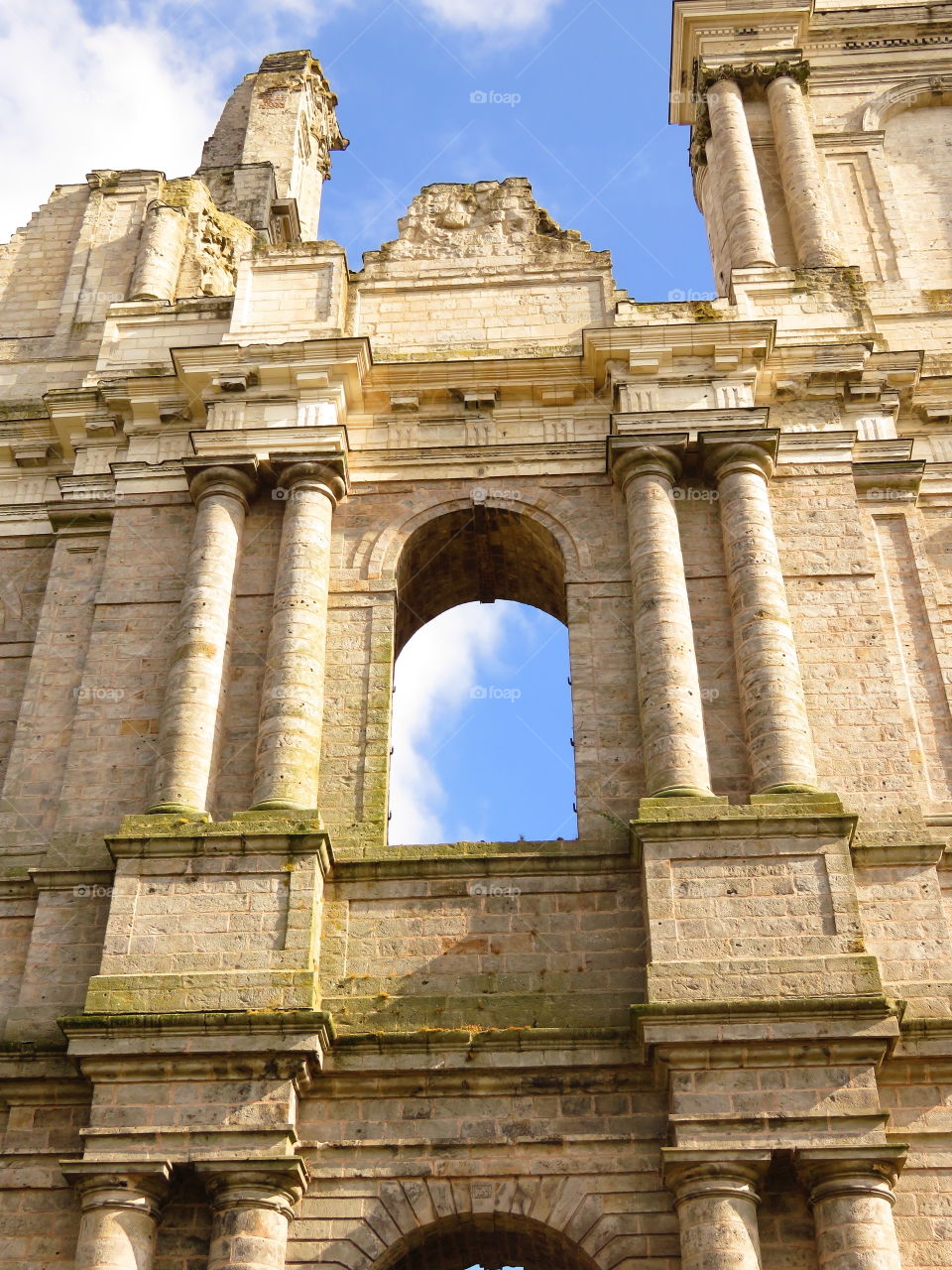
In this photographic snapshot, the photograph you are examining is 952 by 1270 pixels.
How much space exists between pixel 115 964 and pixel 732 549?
6.84 meters

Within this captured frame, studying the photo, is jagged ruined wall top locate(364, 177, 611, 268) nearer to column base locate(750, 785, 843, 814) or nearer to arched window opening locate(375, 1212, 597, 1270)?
column base locate(750, 785, 843, 814)

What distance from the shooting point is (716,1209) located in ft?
36.0

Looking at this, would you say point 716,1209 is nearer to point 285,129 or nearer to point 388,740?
point 388,740

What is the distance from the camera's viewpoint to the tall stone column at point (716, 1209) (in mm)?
10784

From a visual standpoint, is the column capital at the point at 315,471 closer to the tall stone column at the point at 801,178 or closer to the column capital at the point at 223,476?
the column capital at the point at 223,476

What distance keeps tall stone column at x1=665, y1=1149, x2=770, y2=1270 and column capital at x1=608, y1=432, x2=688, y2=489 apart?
6.91m

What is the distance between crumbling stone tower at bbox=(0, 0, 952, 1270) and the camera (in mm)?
11547

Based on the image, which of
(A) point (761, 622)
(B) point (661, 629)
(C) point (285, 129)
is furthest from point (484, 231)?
(A) point (761, 622)

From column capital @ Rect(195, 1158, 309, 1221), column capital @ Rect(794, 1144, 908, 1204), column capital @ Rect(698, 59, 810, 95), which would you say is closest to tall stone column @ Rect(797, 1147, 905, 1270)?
column capital @ Rect(794, 1144, 908, 1204)

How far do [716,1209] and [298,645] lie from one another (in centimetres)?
615

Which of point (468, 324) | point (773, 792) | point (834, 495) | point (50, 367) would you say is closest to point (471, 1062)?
point (773, 792)

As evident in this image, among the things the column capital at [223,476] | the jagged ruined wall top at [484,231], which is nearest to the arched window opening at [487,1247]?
the column capital at [223,476]

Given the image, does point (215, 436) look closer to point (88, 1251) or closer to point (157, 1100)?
point (157, 1100)

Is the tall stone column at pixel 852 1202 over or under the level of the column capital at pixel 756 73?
under
